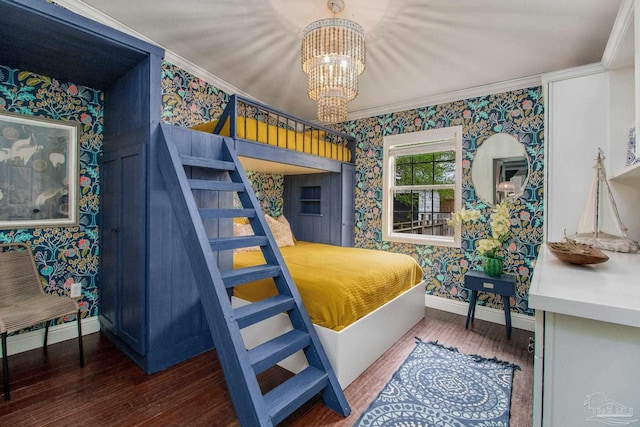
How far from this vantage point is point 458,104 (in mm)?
3525

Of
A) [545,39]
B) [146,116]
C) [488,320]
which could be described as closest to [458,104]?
[545,39]

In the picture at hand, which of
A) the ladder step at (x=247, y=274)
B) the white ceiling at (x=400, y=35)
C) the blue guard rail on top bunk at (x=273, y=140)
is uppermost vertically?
the white ceiling at (x=400, y=35)

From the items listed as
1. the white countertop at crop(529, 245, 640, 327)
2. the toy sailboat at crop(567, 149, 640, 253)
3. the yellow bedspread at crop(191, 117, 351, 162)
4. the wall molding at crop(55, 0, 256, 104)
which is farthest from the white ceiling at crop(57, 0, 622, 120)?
the white countertop at crop(529, 245, 640, 327)

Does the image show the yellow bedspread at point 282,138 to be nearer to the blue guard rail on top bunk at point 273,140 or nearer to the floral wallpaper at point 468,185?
the blue guard rail on top bunk at point 273,140

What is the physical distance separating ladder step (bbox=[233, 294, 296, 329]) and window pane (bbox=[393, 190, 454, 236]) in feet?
8.64

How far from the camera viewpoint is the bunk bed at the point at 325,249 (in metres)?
2.15

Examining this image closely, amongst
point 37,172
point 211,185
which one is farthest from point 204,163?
point 37,172

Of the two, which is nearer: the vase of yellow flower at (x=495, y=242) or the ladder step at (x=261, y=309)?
the ladder step at (x=261, y=309)

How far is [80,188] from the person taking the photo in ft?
9.16

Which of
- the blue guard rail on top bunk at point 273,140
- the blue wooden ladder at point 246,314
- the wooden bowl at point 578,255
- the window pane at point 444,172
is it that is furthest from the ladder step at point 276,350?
the window pane at point 444,172

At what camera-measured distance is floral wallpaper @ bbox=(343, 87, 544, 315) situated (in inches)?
122

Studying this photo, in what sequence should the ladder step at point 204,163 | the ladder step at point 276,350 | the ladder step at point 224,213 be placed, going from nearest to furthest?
the ladder step at point 276,350 < the ladder step at point 224,213 < the ladder step at point 204,163

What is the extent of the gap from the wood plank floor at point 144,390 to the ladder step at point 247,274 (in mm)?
815

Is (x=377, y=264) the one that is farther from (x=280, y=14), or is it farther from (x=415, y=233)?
(x=280, y=14)
